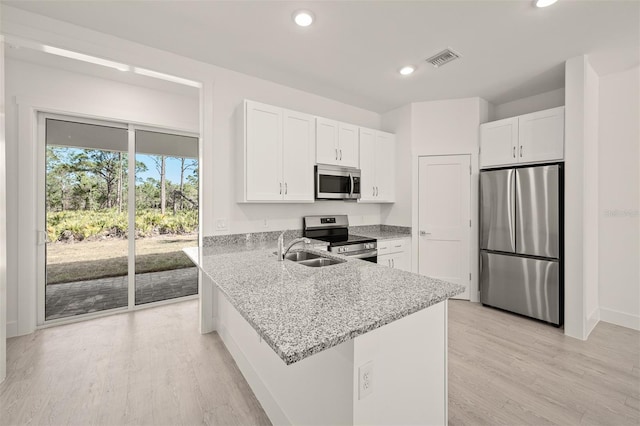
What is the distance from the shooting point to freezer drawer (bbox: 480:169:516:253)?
3.27 meters

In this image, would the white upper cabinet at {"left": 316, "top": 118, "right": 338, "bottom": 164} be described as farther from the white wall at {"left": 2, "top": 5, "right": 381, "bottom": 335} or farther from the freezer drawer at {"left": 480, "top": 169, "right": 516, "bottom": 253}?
the freezer drawer at {"left": 480, "top": 169, "right": 516, "bottom": 253}

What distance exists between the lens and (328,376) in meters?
1.15

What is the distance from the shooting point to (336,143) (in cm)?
349

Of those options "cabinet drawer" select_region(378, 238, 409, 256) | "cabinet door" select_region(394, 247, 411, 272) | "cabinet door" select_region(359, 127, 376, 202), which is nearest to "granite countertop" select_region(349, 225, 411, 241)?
"cabinet drawer" select_region(378, 238, 409, 256)

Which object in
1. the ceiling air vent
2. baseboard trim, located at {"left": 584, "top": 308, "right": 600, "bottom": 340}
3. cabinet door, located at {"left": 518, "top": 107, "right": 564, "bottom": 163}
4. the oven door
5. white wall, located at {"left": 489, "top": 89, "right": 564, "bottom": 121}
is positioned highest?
the ceiling air vent

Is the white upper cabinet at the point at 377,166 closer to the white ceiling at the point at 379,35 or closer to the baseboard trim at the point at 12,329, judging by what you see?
the white ceiling at the point at 379,35

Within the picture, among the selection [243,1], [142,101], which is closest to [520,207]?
[243,1]

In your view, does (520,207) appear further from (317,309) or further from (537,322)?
(317,309)

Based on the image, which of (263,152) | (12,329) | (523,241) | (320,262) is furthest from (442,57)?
(12,329)

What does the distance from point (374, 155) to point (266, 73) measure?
1800mm

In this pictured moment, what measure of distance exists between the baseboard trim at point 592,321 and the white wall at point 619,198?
0.26 feet

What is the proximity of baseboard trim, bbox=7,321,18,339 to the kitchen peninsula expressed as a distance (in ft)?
8.74

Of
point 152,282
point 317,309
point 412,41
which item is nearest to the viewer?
point 317,309

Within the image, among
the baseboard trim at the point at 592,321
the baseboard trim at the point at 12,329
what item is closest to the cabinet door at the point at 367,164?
the baseboard trim at the point at 592,321
